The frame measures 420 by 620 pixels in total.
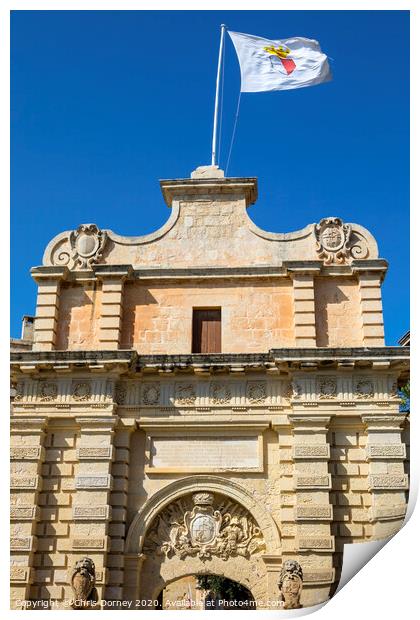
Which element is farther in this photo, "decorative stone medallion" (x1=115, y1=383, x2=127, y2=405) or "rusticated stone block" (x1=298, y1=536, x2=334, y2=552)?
"decorative stone medallion" (x1=115, y1=383, x2=127, y2=405)

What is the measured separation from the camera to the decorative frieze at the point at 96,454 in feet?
44.4

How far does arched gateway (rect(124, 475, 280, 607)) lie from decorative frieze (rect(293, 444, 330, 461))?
49.1 inches

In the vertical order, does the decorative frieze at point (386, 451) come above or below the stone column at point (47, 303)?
below

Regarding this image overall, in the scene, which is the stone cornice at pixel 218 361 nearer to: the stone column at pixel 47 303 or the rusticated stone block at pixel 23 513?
the stone column at pixel 47 303

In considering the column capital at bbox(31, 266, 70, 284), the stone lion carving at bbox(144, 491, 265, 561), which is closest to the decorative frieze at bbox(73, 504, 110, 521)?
the stone lion carving at bbox(144, 491, 265, 561)

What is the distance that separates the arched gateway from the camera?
13047 mm

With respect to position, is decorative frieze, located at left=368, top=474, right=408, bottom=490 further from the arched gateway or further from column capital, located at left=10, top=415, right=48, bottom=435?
column capital, located at left=10, top=415, right=48, bottom=435

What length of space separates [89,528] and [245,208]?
Result: 24.3 ft

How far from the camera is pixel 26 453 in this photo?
539 inches

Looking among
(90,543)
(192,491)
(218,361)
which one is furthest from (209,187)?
(90,543)

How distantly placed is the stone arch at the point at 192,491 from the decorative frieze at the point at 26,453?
90.0 inches

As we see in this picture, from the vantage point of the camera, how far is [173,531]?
1347cm

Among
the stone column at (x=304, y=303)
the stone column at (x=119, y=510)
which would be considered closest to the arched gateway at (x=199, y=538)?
the stone column at (x=119, y=510)

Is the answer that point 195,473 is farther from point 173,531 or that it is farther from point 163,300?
point 163,300
